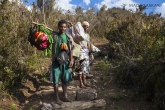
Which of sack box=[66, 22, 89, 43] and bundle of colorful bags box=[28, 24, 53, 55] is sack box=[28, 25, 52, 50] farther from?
sack box=[66, 22, 89, 43]

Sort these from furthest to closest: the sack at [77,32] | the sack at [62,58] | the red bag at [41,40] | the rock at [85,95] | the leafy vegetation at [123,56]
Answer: the sack at [77,32], the rock at [85,95], the leafy vegetation at [123,56], the sack at [62,58], the red bag at [41,40]

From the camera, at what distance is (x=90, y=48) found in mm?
5605

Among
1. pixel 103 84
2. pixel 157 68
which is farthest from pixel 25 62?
pixel 157 68

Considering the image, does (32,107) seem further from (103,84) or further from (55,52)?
(103,84)

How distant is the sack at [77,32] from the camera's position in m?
5.01

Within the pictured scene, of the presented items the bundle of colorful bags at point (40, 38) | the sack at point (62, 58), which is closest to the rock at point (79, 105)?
the sack at point (62, 58)

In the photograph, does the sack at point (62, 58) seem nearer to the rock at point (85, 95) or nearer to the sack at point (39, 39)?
the sack at point (39, 39)

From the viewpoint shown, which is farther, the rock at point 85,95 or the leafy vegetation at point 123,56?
the rock at point 85,95

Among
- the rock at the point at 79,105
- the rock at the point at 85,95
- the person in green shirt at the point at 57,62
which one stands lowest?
the rock at the point at 79,105

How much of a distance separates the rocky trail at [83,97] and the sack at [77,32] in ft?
3.56

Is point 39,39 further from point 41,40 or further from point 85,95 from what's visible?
point 85,95

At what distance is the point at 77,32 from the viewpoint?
5023 millimetres

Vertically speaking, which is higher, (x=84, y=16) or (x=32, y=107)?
(x=84, y=16)

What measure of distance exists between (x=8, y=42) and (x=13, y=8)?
4.54ft
